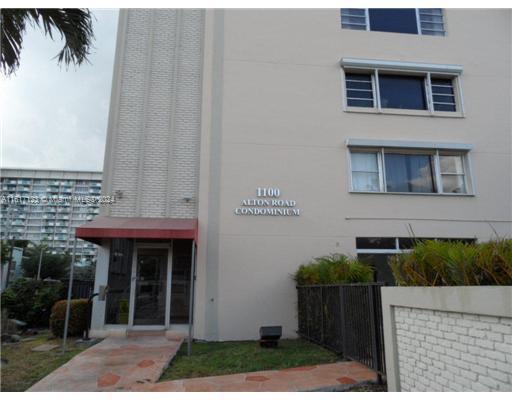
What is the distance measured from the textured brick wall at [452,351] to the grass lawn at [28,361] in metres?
5.00

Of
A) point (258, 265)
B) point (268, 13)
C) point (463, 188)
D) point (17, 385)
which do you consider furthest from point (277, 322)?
point (268, 13)

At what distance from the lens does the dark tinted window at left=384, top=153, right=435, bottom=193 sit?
11023mm

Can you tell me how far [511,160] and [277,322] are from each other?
8498mm

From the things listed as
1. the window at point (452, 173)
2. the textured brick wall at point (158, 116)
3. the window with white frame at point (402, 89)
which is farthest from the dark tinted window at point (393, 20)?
the textured brick wall at point (158, 116)

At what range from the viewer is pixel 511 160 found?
1138 centimetres

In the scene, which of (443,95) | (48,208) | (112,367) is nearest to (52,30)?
(112,367)

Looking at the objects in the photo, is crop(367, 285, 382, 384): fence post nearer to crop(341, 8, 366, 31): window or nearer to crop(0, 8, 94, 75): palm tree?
crop(0, 8, 94, 75): palm tree

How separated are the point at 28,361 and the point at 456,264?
710cm

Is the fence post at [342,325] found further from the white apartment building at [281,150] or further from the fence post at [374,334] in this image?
the white apartment building at [281,150]

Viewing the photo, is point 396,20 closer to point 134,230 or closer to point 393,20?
point 393,20

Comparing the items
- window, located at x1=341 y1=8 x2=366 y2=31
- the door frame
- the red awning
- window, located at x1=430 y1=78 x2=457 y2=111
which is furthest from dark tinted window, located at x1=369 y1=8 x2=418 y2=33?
the door frame

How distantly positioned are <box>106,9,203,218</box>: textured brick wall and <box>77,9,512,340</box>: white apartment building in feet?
0.13

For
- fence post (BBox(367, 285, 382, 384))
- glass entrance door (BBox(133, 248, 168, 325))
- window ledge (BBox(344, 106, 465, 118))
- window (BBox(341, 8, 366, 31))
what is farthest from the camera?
window (BBox(341, 8, 366, 31))

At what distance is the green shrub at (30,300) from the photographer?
34.9 feet
